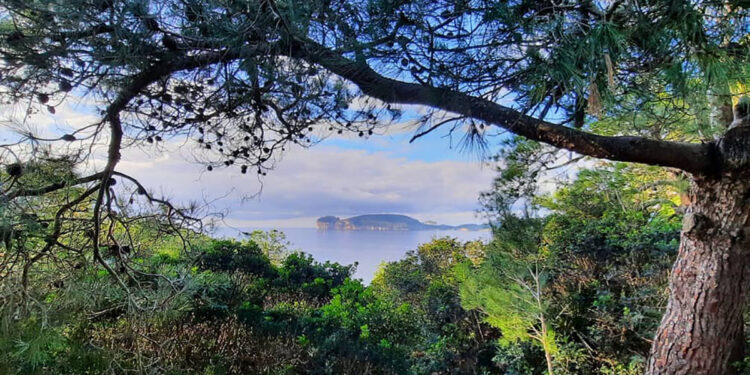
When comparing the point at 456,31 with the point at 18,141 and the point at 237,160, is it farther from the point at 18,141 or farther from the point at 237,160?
the point at 18,141

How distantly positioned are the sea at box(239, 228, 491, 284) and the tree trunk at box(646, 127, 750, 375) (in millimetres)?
3092

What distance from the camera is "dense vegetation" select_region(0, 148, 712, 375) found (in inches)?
→ 70.4

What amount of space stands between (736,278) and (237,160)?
213cm

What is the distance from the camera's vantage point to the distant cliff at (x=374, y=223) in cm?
493

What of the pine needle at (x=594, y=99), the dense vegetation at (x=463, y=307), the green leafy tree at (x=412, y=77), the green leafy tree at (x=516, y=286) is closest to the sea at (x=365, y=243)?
the dense vegetation at (x=463, y=307)

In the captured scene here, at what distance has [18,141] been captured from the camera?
96 cm

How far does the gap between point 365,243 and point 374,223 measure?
304 mm

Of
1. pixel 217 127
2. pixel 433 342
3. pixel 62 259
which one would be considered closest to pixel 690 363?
pixel 433 342

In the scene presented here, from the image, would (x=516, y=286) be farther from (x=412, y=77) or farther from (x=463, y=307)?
(x=412, y=77)

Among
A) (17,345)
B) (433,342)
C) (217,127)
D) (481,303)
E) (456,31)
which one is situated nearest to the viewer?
(456,31)

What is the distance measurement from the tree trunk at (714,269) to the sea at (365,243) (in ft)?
10.1

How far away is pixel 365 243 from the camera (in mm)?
4922

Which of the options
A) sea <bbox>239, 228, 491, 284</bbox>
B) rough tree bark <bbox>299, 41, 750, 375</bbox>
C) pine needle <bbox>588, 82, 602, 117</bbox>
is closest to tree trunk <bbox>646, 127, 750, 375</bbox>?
rough tree bark <bbox>299, 41, 750, 375</bbox>

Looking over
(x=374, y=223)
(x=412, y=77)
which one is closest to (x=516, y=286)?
(x=412, y=77)
